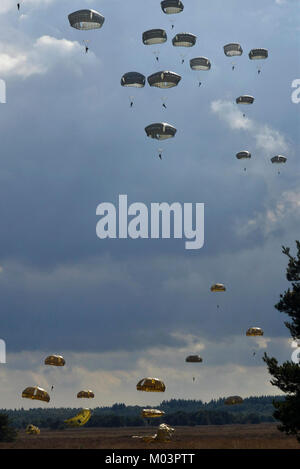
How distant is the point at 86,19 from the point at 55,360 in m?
43.5

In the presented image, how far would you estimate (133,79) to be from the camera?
79.0 m

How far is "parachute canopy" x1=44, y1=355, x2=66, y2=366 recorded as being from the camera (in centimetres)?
8028

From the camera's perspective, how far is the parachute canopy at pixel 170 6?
80625 mm

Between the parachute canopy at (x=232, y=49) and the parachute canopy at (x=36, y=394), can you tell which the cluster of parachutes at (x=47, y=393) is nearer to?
the parachute canopy at (x=36, y=394)

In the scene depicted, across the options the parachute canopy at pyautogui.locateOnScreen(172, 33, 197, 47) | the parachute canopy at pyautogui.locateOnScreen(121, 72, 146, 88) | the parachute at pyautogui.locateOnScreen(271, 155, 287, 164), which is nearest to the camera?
the parachute canopy at pyautogui.locateOnScreen(121, 72, 146, 88)

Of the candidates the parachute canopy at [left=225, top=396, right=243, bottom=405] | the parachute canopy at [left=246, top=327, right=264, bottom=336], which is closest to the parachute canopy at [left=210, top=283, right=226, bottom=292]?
the parachute canopy at [left=246, top=327, right=264, bottom=336]

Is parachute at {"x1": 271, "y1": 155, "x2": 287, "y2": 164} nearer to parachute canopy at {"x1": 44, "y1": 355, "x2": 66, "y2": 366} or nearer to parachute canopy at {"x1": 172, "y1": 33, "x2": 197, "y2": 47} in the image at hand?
parachute canopy at {"x1": 172, "y1": 33, "x2": 197, "y2": 47}

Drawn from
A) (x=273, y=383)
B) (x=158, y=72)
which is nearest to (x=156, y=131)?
(x=158, y=72)

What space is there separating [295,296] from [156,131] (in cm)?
3849

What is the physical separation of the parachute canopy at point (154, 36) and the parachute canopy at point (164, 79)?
22.5 ft

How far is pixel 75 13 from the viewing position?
73.9 meters

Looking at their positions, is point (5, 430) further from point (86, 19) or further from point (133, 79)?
point (86, 19)

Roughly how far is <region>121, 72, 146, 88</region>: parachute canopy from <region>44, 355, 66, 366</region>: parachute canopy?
122ft
